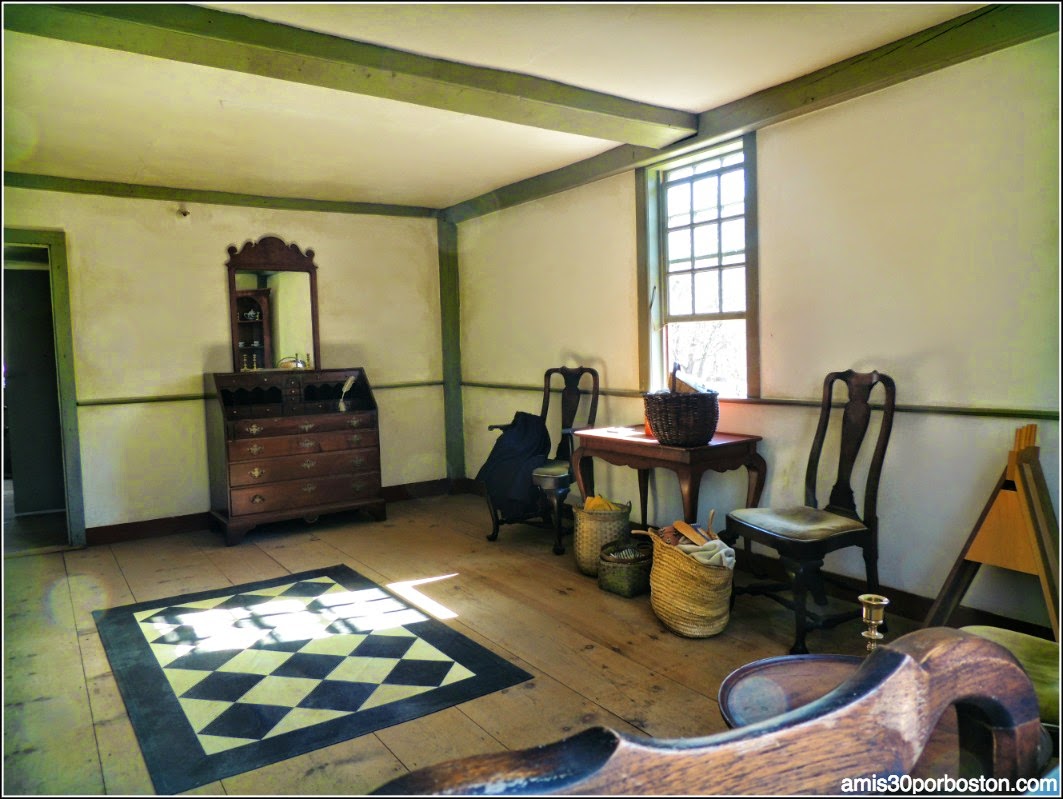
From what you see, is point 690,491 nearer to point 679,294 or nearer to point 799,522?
point 799,522

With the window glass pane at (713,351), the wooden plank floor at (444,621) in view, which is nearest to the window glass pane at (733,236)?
the window glass pane at (713,351)

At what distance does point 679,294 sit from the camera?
15.6 ft

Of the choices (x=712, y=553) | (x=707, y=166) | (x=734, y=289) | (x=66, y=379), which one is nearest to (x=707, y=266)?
(x=734, y=289)

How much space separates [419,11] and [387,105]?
117cm

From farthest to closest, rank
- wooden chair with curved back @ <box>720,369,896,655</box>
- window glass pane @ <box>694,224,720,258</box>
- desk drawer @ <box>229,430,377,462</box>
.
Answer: desk drawer @ <box>229,430,377,462</box> → window glass pane @ <box>694,224,720,258</box> → wooden chair with curved back @ <box>720,369,896,655</box>

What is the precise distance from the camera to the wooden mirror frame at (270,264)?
6.04 metres

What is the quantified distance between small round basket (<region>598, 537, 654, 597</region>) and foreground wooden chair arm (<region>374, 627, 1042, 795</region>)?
3.22 meters

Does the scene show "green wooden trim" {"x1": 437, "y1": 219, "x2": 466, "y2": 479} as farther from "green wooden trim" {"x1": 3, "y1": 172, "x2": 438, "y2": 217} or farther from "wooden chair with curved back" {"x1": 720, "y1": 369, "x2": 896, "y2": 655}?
"wooden chair with curved back" {"x1": 720, "y1": 369, "x2": 896, "y2": 655}

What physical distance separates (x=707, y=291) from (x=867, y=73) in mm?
1464

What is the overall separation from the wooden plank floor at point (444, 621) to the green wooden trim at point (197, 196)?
8.60 feet

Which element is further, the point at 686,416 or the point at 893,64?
the point at 686,416

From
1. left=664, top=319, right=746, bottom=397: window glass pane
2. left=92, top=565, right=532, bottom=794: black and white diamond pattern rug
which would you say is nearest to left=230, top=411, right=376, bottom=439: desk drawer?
left=92, top=565, right=532, bottom=794: black and white diamond pattern rug

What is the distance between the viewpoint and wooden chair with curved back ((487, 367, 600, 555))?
4.90 meters

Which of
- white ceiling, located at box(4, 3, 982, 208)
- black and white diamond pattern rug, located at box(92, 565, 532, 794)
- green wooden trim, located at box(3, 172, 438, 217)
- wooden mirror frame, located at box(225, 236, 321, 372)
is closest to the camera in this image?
black and white diamond pattern rug, located at box(92, 565, 532, 794)
